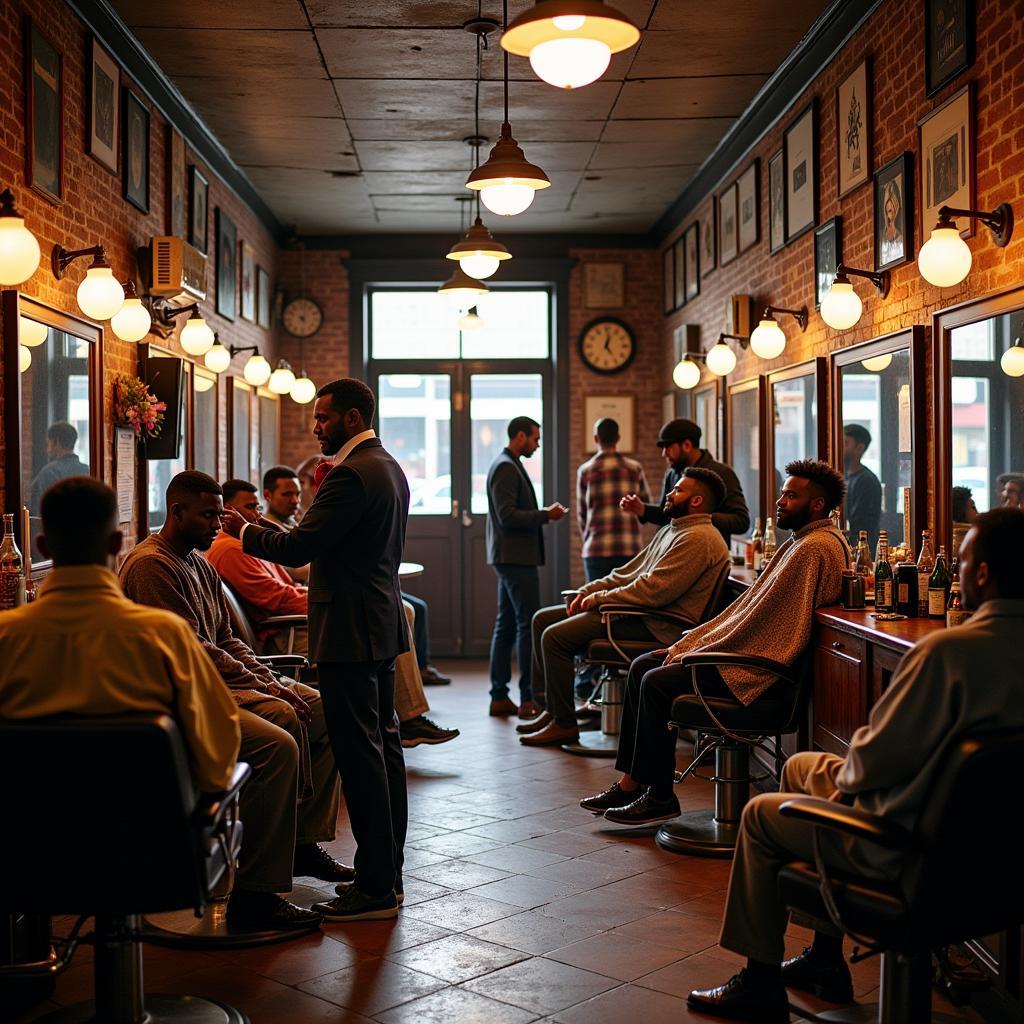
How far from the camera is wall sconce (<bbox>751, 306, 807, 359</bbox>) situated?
21.2 ft

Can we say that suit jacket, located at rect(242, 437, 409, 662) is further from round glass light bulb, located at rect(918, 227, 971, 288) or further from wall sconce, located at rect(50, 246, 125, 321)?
round glass light bulb, located at rect(918, 227, 971, 288)

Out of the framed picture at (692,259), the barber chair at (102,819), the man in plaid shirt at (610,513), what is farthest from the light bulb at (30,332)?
the framed picture at (692,259)

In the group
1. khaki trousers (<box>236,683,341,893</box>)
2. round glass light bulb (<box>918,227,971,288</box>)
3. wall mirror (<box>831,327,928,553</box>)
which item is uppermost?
round glass light bulb (<box>918,227,971,288</box>)

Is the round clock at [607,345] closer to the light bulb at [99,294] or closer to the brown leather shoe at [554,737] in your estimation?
the brown leather shoe at [554,737]

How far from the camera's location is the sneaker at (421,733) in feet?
20.0

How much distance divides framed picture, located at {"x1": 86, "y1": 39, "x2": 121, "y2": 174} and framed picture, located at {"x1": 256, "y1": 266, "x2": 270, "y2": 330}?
3678 millimetres

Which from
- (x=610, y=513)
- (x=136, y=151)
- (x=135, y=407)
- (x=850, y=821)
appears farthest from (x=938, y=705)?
(x=610, y=513)

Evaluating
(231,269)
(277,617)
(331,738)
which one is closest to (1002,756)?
(331,738)

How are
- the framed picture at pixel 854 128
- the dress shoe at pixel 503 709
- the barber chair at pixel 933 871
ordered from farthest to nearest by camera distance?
the dress shoe at pixel 503 709, the framed picture at pixel 854 128, the barber chair at pixel 933 871

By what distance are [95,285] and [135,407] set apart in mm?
941

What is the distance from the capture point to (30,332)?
15.4 feet

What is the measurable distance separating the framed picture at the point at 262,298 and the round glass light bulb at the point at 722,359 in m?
3.68

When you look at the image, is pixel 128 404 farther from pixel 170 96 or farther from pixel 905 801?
pixel 905 801

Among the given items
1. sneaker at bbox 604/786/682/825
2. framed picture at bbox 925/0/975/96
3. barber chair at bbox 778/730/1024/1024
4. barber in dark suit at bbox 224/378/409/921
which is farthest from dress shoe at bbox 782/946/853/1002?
framed picture at bbox 925/0/975/96
